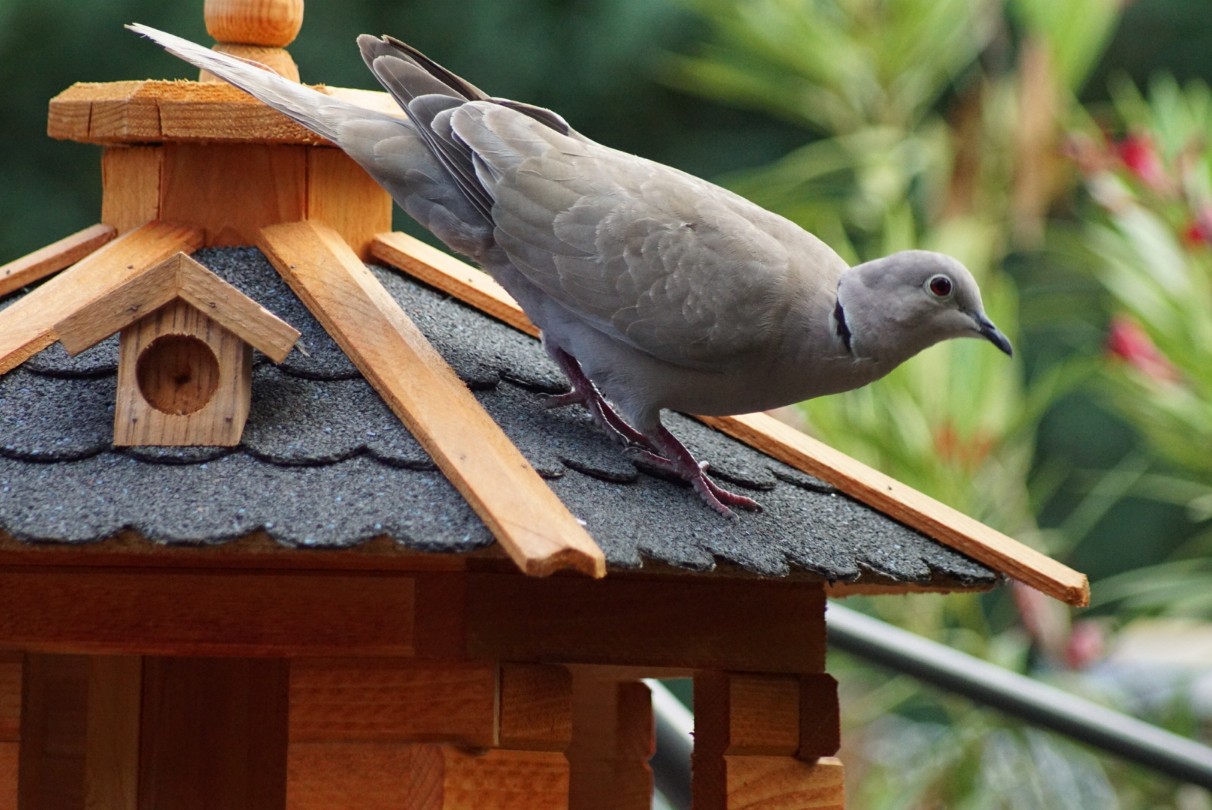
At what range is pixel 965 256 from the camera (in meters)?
3.83

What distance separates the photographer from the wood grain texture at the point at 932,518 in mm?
1418

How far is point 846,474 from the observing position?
59.2 inches

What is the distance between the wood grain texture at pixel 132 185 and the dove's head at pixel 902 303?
68cm

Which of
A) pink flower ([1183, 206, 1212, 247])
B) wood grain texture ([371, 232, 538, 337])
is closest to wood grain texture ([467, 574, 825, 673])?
wood grain texture ([371, 232, 538, 337])

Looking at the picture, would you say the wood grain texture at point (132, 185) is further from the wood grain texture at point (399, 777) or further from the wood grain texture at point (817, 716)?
the wood grain texture at point (817, 716)

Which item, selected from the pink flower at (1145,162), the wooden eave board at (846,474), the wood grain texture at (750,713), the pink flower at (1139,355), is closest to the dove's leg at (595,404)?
the wooden eave board at (846,474)

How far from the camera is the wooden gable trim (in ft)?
3.87

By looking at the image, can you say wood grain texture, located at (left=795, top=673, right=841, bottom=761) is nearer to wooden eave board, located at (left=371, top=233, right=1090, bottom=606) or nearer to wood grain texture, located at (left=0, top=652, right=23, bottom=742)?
wooden eave board, located at (left=371, top=233, right=1090, bottom=606)

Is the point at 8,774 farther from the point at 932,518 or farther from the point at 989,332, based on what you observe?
the point at 989,332

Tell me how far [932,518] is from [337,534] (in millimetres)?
625

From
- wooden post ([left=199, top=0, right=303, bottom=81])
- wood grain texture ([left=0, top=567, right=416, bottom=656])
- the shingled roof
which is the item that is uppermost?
wooden post ([left=199, top=0, right=303, bottom=81])

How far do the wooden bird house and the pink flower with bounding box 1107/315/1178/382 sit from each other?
65.6 inches

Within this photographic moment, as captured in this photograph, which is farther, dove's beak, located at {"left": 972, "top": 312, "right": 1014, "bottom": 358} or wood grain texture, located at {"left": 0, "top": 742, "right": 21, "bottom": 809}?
dove's beak, located at {"left": 972, "top": 312, "right": 1014, "bottom": 358}

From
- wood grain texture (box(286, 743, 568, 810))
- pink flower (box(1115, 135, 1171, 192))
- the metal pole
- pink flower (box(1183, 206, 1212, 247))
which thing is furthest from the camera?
pink flower (box(1115, 135, 1171, 192))
